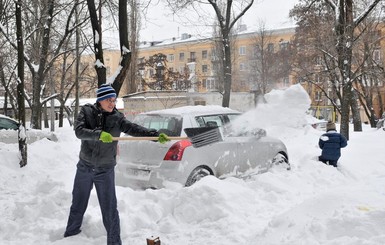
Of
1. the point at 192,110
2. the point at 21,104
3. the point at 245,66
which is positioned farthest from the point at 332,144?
the point at 245,66

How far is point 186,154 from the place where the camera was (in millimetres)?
6039

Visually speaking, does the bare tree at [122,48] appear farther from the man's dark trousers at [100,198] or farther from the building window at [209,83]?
the building window at [209,83]

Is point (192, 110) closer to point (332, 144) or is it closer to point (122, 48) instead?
point (332, 144)

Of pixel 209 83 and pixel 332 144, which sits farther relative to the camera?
pixel 209 83

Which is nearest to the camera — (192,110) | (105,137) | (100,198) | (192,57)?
(105,137)

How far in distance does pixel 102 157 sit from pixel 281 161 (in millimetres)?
4683

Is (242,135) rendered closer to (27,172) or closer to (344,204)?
(344,204)

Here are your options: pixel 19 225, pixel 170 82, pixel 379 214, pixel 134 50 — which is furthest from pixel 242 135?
pixel 170 82

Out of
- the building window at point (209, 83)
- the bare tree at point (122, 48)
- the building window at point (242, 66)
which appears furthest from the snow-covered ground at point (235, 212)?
the building window at point (209, 83)

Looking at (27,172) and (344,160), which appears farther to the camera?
(344,160)

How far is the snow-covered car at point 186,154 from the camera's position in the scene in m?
6.00

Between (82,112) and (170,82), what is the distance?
1327 inches

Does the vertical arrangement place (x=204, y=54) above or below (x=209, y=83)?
above

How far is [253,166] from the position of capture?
7.20m
